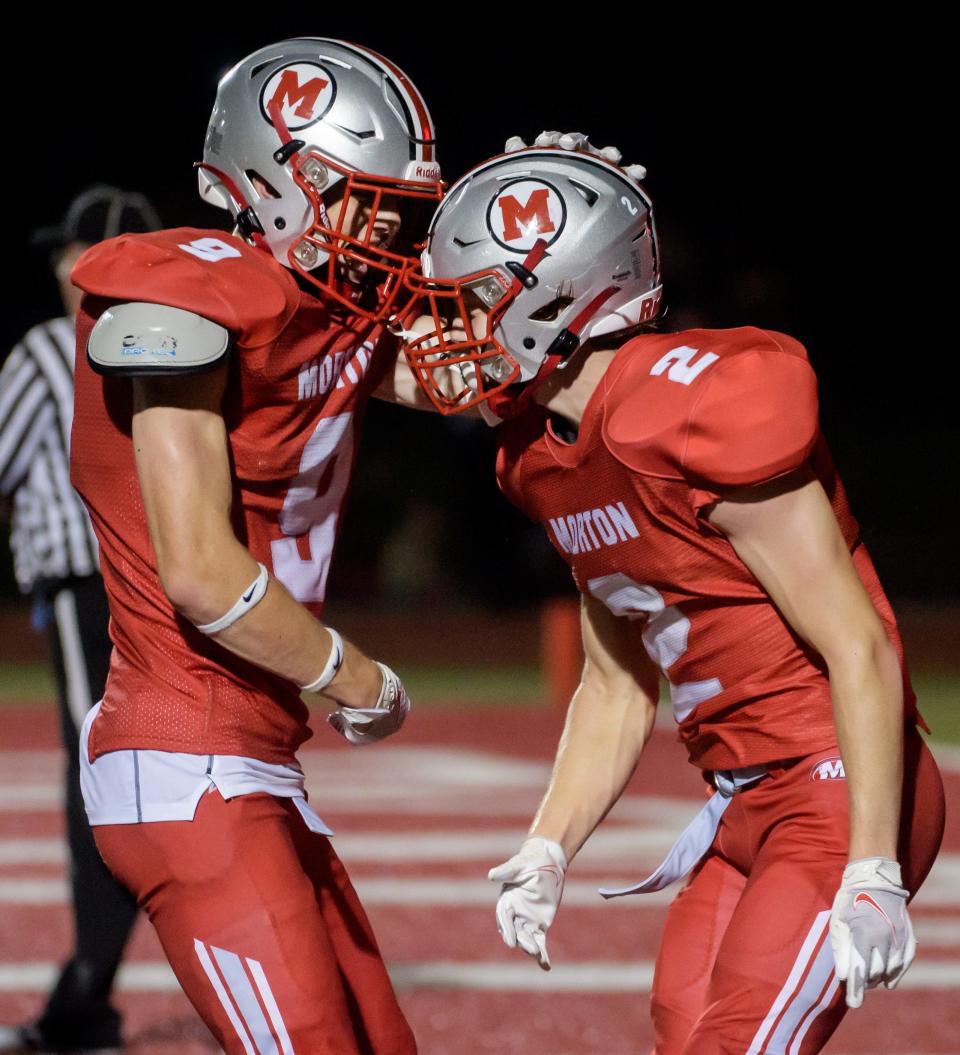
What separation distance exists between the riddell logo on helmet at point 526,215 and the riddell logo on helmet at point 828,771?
81 cm

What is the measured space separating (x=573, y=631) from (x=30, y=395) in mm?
6863

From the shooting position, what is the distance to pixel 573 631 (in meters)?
10.6

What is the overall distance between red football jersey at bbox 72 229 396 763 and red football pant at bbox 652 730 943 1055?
25.1 inches

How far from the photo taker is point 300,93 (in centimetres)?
248

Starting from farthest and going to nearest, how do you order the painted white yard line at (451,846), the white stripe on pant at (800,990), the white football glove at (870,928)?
1. the painted white yard line at (451,846)
2. the white stripe on pant at (800,990)
3. the white football glove at (870,928)

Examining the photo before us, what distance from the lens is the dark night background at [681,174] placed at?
16.2m

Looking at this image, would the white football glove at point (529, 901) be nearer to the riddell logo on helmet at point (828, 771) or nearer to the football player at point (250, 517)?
the football player at point (250, 517)

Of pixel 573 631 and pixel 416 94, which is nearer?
pixel 416 94

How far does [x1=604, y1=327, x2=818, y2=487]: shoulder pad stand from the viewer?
2152 mm

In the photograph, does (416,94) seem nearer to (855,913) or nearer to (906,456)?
(855,913)

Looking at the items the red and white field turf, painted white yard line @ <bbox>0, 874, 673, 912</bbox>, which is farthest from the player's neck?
painted white yard line @ <bbox>0, 874, 673, 912</bbox>

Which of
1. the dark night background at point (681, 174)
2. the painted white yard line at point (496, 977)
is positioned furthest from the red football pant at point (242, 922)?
the dark night background at point (681, 174)

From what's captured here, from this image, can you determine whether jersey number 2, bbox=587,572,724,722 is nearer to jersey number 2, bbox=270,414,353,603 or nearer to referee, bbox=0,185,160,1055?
jersey number 2, bbox=270,414,353,603

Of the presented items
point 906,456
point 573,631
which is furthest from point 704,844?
point 906,456
